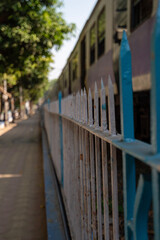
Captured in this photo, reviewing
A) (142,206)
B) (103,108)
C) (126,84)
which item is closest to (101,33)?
(103,108)

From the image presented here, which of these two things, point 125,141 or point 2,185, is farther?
point 2,185

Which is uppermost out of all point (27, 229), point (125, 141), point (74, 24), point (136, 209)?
point (74, 24)

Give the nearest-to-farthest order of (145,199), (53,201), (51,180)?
(145,199) → (53,201) → (51,180)

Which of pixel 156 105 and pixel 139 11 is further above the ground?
pixel 139 11

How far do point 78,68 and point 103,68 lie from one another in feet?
11.2

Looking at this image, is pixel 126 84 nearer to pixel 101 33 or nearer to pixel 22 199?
pixel 22 199

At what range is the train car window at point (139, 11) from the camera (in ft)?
13.9

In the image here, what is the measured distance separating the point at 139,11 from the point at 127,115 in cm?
399

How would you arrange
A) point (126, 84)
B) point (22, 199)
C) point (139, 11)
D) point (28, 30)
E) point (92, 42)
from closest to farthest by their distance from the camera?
point (126, 84), point (139, 11), point (22, 199), point (92, 42), point (28, 30)

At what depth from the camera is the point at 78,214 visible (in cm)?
260

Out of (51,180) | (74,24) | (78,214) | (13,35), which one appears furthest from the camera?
(74,24)

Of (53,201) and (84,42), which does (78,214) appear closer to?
(53,201)

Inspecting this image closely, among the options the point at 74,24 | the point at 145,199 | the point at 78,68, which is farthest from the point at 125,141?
the point at 74,24

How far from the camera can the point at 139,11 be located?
456 cm
